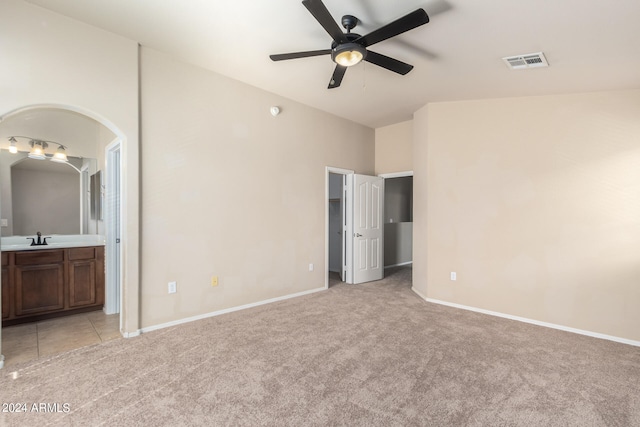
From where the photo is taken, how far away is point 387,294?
457 cm

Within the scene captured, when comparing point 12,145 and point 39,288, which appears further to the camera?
point 12,145

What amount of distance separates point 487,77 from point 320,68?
184cm

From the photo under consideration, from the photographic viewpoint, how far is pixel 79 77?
265 cm

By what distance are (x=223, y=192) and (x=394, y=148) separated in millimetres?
3240

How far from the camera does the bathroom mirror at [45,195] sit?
3551 millimetres

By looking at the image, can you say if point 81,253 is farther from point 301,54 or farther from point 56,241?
point 301,54

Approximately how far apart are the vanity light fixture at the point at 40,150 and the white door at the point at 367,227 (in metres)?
4.16

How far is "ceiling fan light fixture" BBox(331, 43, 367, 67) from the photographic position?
220cm

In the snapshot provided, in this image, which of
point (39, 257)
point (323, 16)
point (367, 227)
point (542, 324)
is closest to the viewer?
point (323, 16)

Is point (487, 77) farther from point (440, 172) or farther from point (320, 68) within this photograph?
point (320, 68)

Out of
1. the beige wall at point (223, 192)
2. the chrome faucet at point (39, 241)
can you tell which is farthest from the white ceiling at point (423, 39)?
the chrome faucet at point (39, 241)

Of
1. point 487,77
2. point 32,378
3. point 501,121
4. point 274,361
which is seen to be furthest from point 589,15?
point 32,378

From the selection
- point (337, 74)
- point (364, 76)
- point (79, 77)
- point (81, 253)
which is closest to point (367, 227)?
point (364, 76)

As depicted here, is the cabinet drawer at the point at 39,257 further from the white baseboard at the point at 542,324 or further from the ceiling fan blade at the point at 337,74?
the white baseboard at the point at 542,324
